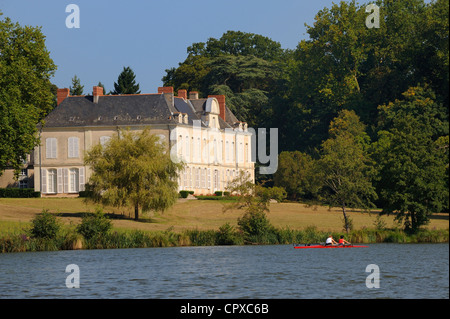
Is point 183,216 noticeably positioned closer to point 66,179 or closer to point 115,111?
point 115,111

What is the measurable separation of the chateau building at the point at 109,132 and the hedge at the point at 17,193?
3.59 m

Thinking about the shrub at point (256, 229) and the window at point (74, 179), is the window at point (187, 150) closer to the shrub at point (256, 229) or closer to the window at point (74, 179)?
the window at point (74, 179)

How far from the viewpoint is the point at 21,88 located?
7219 cm

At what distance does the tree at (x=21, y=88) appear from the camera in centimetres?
6775

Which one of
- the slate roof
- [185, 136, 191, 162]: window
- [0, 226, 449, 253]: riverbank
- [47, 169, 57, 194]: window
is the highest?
the slate roof

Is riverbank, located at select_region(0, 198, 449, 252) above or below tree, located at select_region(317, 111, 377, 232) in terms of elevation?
below

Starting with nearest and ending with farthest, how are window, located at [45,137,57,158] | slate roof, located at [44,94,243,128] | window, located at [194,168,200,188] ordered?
1. slate roof, located at [44,94,243,128]
2. window, located at [194,168,200,188]
3. window, located at [45,137,57,158]

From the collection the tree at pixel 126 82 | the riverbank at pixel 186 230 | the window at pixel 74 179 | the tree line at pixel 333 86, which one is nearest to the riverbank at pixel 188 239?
the riverbank at pixel 186 230

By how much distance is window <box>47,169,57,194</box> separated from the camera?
3391 inches

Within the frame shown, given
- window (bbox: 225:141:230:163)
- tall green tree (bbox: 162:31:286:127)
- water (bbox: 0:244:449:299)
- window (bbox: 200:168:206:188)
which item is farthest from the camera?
tall green tree (bbox: 162:31:286:127)

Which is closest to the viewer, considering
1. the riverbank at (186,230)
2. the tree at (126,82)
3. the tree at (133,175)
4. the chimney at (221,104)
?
the riverbank at (186,230)

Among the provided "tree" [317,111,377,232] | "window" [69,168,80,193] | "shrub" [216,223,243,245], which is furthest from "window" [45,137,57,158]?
"shrub" [216,223,243,245]

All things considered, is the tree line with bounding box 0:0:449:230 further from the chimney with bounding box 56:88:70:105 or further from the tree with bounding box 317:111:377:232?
the chimney with bounding box 56:88:70:105

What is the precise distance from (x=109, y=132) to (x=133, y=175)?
23272 millimetres
